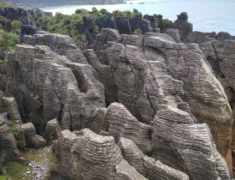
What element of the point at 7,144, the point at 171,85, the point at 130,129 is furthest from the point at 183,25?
the point at 7,144

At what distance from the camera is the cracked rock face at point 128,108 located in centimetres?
1456

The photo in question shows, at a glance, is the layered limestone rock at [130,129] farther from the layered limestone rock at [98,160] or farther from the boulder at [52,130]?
the boulder at [52,130]

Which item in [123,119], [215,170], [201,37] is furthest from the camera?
[201,37]

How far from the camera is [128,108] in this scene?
A: 2170 centimetres

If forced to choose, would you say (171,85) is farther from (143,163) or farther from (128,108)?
(143,163)

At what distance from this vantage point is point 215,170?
14.3 metres

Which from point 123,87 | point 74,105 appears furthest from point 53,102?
point 123,87

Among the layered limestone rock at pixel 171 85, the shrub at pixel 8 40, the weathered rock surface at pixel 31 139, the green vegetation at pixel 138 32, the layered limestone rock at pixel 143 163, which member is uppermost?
the layered limestone rock at pixel 171 85

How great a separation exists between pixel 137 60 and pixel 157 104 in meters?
3.33

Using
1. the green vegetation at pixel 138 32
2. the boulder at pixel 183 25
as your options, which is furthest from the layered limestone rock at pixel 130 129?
the boulder at pixel 183 25

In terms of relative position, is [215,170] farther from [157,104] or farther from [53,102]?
[53,102]

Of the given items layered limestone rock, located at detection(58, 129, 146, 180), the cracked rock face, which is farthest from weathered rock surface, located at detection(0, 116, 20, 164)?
layered limestone rock, located at detection(58, 129, 146, 180)

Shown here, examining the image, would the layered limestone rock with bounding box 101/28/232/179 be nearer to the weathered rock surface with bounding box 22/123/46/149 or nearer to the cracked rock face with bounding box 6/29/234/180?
the cracked rock face with bounding box 6/29/234/180

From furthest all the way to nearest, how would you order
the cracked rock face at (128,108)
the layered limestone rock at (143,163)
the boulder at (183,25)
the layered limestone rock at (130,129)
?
the boulder at (183,25) → the layered limestone rock at (130,129) → the cracked rock face at (128,108) → the layered limestone rock at (143,163)
